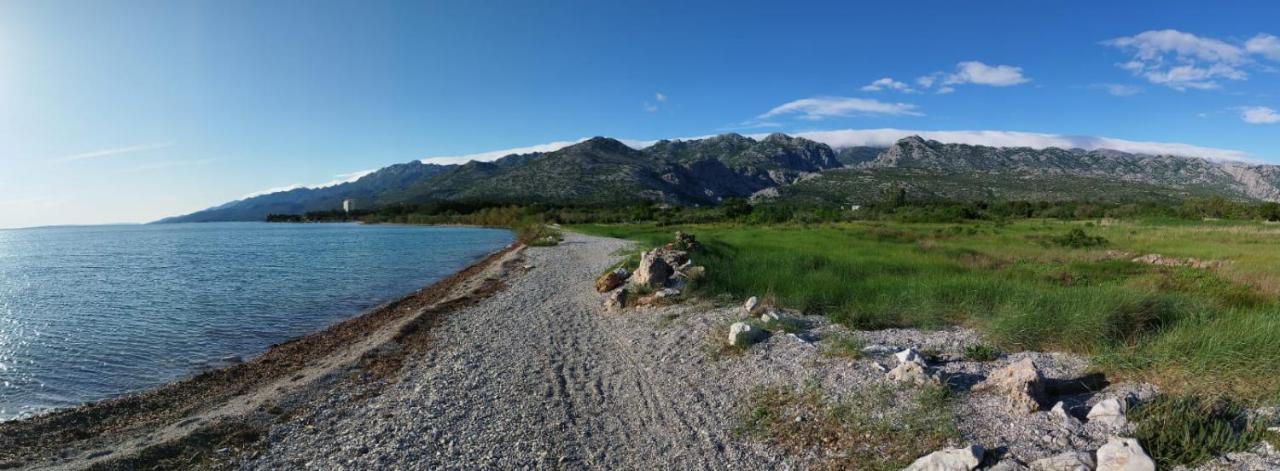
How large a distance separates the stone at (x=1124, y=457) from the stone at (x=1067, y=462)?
115 millimetres

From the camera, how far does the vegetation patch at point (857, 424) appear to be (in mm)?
6891

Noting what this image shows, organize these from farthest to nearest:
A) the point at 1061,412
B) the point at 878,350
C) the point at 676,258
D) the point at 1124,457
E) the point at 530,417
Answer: the point at 676,258 → the point at 878,350 → the point at 530,417 → the point at 1061,412 → the point at 1124,457

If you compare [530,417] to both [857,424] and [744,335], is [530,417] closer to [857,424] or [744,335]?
[744,335]

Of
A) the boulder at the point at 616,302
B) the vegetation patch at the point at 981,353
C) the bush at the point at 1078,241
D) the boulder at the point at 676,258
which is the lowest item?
the bush at the point at 1078,241

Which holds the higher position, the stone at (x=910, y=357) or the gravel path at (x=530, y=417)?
the stone at (x=910, y=357)

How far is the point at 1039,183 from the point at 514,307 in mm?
209879

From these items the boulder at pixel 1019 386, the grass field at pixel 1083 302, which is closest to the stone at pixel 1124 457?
the boulder at pixel 1019 386

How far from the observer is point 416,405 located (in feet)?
34.1

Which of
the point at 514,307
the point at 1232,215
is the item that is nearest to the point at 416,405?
the point at 514,307

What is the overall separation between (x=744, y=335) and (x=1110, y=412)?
614 cm

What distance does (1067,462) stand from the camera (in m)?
5.60

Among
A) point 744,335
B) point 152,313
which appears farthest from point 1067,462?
point 152,313

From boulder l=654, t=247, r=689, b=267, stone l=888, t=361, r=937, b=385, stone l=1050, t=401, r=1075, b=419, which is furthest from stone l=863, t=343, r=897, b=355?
boulder l=654, t=247, r=689, b=267

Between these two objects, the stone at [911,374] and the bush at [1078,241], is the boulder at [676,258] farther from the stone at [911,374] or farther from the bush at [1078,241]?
the bush at [1078,241]
